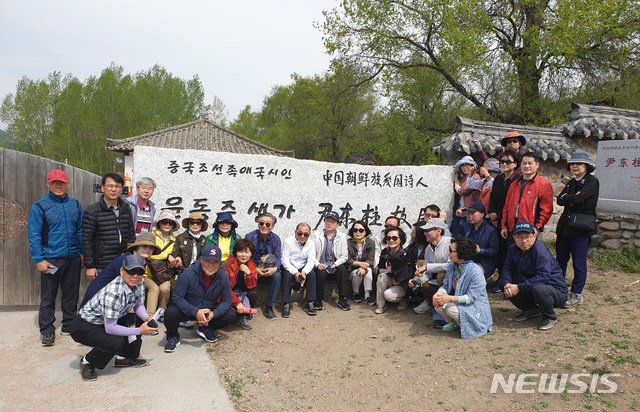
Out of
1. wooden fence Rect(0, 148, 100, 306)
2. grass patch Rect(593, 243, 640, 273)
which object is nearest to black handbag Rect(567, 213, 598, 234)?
grass patch Rect(593, 243, 640, 273)

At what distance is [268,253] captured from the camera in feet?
16.5

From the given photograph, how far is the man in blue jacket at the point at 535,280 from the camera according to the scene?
3.96 metres

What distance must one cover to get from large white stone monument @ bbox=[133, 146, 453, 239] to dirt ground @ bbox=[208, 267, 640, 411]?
163 centimetres

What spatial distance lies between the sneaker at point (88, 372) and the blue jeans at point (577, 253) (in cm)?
454

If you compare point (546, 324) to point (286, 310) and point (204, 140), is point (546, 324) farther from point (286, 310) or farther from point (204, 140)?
point (204, 140)

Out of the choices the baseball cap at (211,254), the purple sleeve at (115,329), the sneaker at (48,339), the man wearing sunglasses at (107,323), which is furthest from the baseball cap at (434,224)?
the sneaker at (48,339)

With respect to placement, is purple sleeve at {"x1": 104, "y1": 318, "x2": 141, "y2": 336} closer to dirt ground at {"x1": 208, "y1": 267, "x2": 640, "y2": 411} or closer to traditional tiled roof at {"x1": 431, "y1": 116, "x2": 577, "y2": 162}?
dirt ground at {"x1": 208, "y1": 267, "x2": 640, "y2": 411}

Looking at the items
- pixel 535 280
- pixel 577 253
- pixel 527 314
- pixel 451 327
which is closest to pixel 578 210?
pixel 577 253

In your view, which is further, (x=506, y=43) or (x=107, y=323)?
(x=506, y=43)

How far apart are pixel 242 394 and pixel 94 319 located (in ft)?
4.26

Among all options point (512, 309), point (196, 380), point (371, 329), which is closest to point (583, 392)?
point (512, 309)

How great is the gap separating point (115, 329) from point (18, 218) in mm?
2406

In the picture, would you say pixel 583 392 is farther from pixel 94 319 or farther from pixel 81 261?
pixel 81 261

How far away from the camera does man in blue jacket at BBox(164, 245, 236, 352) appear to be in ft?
13.0
